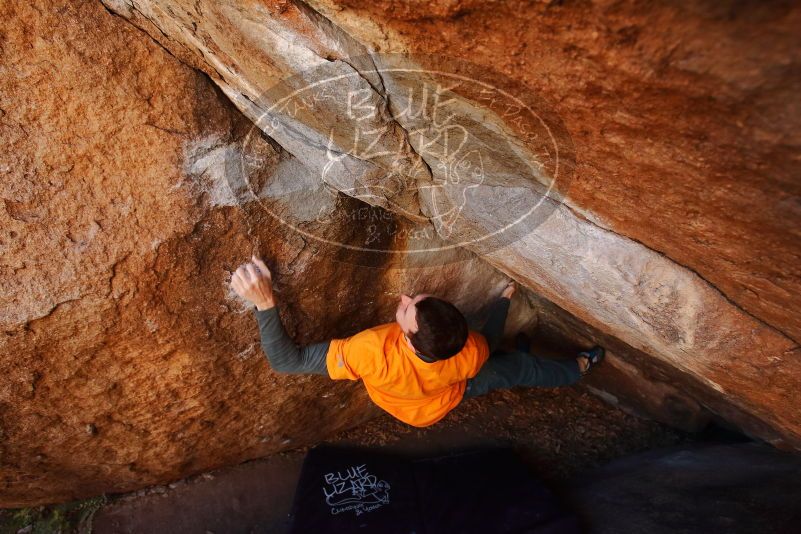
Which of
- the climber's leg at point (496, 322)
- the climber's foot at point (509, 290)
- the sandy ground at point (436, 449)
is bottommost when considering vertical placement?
the sandy ground at point (436, 449)

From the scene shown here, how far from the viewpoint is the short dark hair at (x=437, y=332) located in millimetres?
1947

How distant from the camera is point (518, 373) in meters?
2.68

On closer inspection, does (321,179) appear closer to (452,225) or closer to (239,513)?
(452,225)

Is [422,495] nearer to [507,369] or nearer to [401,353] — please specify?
[507,369]

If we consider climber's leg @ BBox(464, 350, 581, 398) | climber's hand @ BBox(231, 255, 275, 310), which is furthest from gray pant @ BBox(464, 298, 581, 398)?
climber's hand @ BBox(231, 255, 275, 310)

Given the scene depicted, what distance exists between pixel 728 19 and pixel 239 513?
122 inches

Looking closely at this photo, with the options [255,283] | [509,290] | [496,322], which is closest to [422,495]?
[496,322]

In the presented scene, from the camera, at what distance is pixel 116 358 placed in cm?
192

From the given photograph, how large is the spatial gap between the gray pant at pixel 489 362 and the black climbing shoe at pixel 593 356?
16cm

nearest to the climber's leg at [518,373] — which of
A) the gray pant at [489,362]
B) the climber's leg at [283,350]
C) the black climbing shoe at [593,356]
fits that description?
the gray pant at [489,362]

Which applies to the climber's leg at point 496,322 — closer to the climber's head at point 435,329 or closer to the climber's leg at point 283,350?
the climber's head at point 435,329

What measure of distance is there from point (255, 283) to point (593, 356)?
230cm

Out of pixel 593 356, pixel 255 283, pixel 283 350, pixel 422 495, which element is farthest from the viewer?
pixel 593 356

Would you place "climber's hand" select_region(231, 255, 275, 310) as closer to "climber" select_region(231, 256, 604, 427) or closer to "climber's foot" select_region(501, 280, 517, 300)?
"climber" select_region(231, 256, 604, 427)
